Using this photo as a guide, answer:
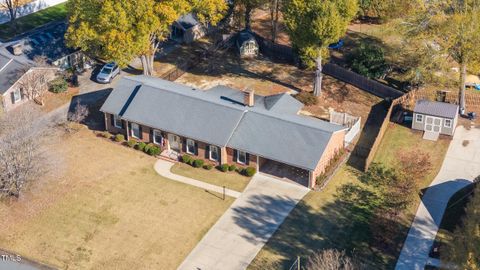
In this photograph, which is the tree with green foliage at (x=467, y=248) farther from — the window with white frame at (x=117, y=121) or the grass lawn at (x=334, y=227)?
the window with white frame at (x=117, y=121)

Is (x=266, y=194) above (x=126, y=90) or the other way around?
the other way around

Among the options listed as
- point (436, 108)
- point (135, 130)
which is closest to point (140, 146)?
point (135, 130)

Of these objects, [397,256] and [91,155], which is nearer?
[397,256]

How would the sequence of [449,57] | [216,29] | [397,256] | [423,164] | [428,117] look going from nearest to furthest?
[397,256]
[423,164]
[428,117]
[449,57]
[216,29]

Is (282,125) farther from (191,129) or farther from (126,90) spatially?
(126,90)

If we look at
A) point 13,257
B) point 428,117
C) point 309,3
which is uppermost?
point 309,3

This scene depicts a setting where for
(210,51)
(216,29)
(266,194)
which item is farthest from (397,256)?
(216,29)

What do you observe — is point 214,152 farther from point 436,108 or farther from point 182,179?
point 436,108
